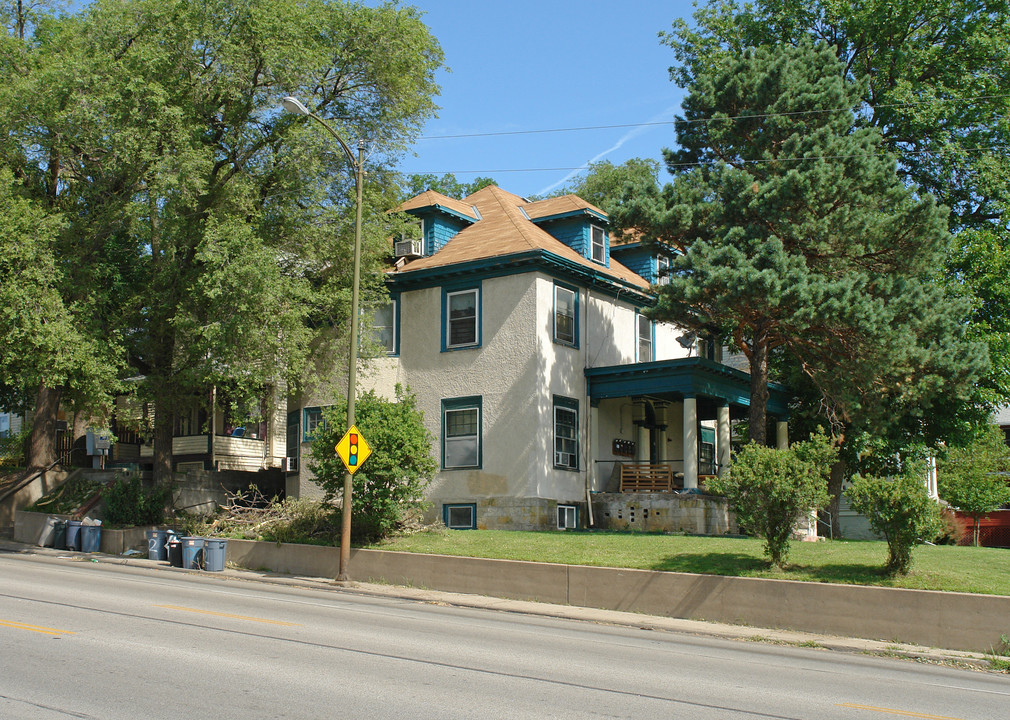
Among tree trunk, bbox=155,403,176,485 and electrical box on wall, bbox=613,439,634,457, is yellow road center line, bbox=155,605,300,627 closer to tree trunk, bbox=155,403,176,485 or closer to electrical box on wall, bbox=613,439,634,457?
tree trunk, bbox=155,403,176,485

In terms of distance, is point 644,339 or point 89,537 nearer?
point 89,537

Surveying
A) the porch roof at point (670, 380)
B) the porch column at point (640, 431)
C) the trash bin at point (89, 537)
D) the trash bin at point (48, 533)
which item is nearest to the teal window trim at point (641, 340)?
the porch column at point (640, 431)

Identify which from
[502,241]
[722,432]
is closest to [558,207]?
[502,241]

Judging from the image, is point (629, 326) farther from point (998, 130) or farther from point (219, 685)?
point (219, 685)

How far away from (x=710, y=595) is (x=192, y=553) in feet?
41.3

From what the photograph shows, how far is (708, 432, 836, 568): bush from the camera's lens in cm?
1623

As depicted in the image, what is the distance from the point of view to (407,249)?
2894cm

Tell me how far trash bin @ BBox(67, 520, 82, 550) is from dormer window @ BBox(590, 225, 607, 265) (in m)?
17.0

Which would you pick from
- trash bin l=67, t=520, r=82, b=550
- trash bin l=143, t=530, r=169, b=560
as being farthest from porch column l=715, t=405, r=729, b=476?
trash bin l=67, t=520, r=82, b=550

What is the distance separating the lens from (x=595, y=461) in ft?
91.2

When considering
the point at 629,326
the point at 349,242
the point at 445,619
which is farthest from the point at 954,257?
the point at 445,619

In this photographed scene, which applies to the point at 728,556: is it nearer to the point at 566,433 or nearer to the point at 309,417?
the point at 566,433

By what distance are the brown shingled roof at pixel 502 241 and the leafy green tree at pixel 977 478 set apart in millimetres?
17939

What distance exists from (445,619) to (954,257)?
20.9m
